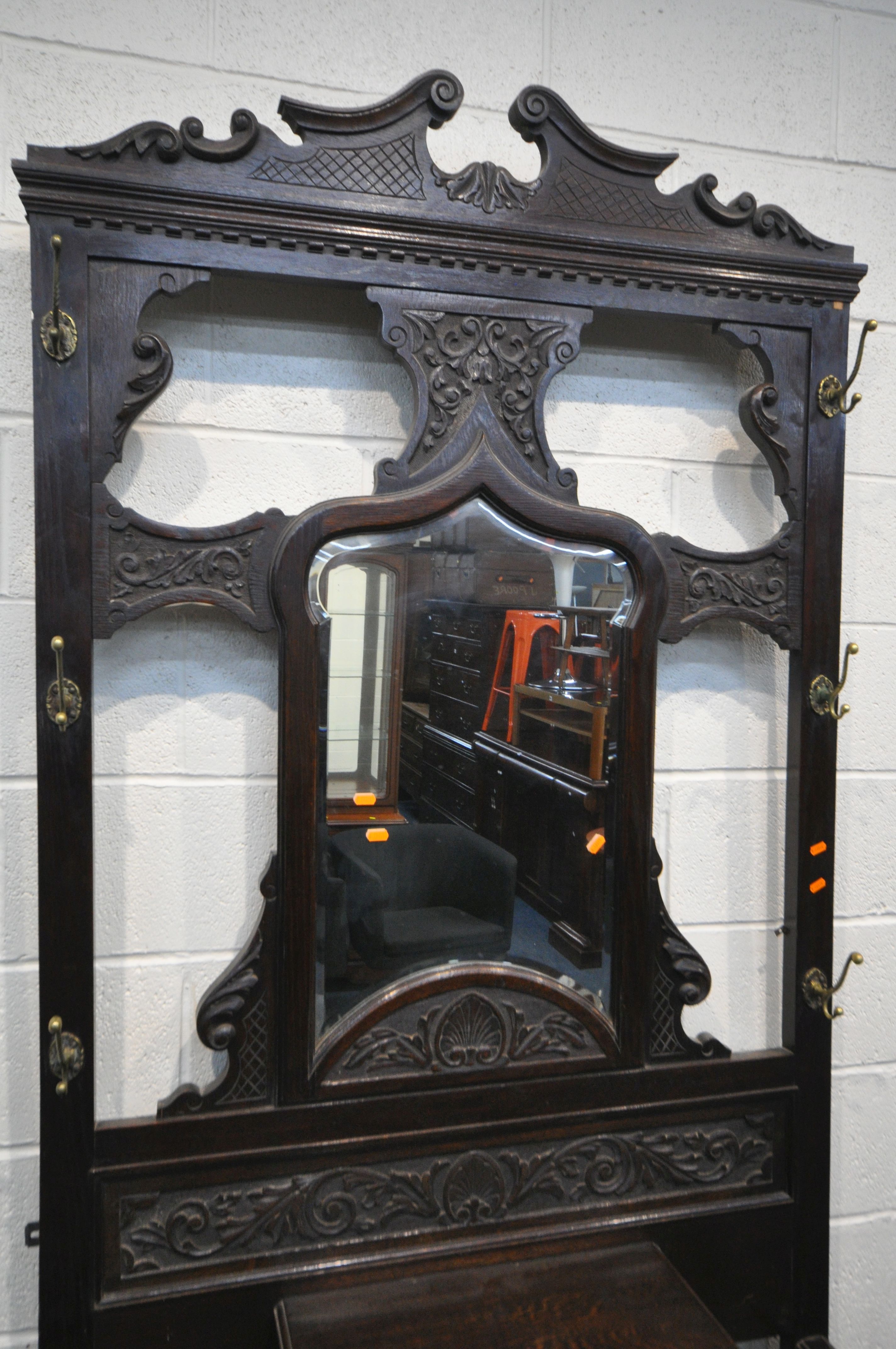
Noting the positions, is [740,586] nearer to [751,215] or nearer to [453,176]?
[751,215]

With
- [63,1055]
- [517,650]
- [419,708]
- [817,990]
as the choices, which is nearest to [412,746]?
[419,708]

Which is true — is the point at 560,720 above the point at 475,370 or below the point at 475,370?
below

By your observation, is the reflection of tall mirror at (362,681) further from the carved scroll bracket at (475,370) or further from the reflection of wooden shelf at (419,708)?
the carved scroll bracket at (475,370)

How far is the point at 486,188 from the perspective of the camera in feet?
3.98

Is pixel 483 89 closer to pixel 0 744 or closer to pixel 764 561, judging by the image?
pixel 764 561

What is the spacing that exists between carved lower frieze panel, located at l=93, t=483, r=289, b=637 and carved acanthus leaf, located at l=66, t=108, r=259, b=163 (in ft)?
1.21

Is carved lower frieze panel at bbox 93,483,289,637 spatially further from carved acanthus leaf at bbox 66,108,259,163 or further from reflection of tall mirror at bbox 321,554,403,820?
carved acanthus leaf at bbox 66,108,259,163

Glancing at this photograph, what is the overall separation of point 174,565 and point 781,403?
842 millimetres

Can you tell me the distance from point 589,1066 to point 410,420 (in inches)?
35.3

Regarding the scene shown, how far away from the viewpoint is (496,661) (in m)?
1.25

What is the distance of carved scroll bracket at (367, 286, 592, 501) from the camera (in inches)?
47.6

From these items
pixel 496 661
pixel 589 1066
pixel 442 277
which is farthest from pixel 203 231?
pixel 589 1066

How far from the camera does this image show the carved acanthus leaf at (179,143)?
1.09 m

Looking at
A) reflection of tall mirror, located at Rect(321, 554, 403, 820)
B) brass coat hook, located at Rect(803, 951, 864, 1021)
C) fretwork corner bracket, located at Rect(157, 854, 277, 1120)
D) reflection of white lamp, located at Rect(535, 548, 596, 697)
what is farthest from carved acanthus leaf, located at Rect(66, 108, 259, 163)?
brass coat hook, located at Rect(803, 951, 864, 1021)
